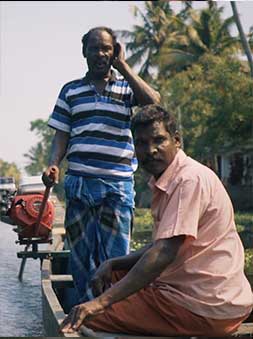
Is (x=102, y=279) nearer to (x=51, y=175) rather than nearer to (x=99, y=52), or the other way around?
(x=51, y=175)

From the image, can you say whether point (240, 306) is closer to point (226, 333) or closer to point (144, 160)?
point (226, 333)

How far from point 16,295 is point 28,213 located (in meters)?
1.45

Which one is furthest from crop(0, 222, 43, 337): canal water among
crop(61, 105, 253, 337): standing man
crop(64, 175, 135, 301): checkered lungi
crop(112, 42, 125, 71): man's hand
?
crop(61, 105, 253, 337): standing man

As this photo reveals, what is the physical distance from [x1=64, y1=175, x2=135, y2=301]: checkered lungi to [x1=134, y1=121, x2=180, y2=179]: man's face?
109 centimetres

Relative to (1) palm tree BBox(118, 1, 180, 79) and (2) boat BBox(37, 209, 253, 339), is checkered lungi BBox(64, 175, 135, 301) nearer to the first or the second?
(2) boat BBox(37, 209, 253, 339)

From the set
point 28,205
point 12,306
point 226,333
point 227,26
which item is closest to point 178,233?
point 226,333

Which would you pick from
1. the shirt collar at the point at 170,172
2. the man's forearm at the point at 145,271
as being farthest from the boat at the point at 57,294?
the shirt collar at the point at 170,172

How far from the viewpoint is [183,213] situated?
240 cm

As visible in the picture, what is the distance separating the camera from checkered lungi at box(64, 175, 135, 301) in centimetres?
365

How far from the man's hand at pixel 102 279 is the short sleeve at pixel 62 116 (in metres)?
1.09

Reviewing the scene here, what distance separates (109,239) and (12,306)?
2271mm

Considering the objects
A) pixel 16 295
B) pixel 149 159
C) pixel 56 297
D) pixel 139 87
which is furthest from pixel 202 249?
pixel 16 295

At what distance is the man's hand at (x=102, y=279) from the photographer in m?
2.73

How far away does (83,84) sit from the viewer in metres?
3.68
